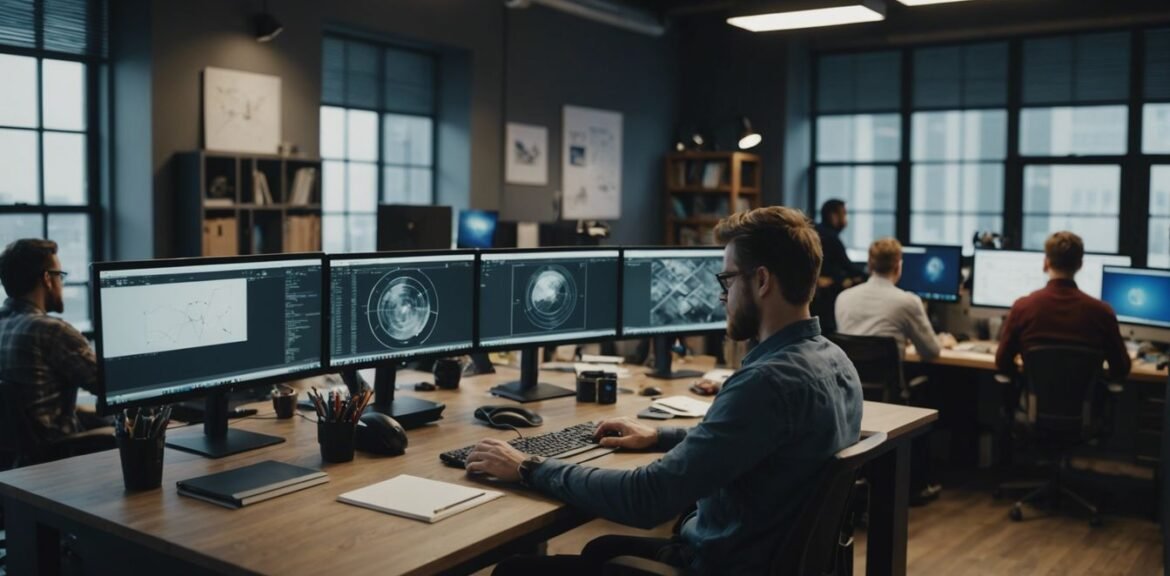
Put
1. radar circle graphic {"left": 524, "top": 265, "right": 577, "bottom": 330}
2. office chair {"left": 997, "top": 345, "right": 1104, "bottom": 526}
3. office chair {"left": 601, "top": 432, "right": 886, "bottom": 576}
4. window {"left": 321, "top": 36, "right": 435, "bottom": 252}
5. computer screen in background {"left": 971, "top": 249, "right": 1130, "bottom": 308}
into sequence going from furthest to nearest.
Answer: window {"left": 321, "top": 36, "right": 435, "bottom": 252}
computer screen in background {"left": 971, "top": 249, "right": 1130, "bottom": 308}
office chair {"left": 997, "top": 345, "right": 1104, "bottom": 526}
radar circle graphic {"left": 524, "top": 265, "right": 577, "bottom": 330}
office chair {"left": 601, "top": 432, "right": 886, "bottom": 576}

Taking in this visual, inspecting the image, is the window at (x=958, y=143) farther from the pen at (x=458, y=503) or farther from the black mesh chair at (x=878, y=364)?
the pen at (x=458, y=503)

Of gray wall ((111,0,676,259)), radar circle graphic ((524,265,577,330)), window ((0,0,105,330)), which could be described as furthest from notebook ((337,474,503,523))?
window ((0,0,105,330))

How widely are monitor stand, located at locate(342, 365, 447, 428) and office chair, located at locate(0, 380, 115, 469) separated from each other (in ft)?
3.75

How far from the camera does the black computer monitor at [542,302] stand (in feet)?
10.1

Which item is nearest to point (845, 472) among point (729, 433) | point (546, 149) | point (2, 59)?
point (729, 433)

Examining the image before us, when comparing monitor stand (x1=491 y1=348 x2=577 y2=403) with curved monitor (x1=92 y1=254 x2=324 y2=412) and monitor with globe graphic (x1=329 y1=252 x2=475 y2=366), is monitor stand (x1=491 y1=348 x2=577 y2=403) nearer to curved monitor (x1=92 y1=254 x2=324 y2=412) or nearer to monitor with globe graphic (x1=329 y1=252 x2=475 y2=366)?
monitor with globe graphic (x1=329 y1=252 x2=475 y2=366)

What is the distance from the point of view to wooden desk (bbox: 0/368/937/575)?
69.9 inches

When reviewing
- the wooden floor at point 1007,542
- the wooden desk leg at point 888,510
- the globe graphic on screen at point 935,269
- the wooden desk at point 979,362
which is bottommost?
the wooden floor at point 1007,542

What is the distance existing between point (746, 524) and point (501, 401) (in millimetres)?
1230

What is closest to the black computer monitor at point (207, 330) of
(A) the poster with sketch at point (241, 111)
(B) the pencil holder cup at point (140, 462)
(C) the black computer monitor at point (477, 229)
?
(B) the pencil holder cup at point (140, 462)

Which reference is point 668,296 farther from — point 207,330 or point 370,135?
point 370,135

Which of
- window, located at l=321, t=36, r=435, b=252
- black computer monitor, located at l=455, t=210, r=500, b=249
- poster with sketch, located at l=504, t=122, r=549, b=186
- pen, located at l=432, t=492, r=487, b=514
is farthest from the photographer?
poster with sketch, located at l=504, t=122, r=549, b=186

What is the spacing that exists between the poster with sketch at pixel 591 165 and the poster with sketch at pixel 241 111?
2721 millimetres

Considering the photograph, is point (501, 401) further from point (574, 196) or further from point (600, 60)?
point (600, 60)
